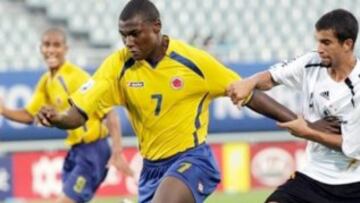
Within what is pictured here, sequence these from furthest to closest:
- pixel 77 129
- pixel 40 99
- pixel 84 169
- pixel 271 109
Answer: pixel 40 99, pixel 84 169, pixel 77 129, pixel 271 109

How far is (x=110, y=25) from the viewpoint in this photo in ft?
59.4

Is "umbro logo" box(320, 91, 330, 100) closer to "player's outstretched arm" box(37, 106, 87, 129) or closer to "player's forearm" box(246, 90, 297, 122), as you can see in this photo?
"player's forearm" box(246, 90, 297, 122)

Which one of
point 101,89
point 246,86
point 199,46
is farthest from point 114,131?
point 199,46

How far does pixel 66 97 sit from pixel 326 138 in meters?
4.05

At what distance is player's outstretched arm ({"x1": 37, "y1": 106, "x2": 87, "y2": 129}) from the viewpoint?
673 centimetres

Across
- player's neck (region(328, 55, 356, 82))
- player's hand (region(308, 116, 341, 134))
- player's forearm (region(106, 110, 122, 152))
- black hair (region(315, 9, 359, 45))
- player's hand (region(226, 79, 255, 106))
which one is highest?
black hair (region(315, 9, 359, 45))

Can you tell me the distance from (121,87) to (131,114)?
0.23 metres

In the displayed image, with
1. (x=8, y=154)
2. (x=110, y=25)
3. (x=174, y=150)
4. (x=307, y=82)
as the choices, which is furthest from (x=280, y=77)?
(x=110, y=25)

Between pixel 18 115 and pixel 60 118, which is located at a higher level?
pixel 60 118

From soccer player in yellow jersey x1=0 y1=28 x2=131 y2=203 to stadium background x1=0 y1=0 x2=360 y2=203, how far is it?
10.4 feet

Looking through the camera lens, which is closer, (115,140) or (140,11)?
(140,11)

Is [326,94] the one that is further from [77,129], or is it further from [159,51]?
[77,129]

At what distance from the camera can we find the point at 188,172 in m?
7.10

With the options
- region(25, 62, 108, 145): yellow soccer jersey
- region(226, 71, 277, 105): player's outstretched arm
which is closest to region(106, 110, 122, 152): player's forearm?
region(25, 62, 108, 145): yellow soccer jersey
